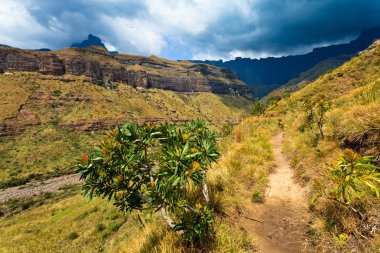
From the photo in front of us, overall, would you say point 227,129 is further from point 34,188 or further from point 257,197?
point 34,188

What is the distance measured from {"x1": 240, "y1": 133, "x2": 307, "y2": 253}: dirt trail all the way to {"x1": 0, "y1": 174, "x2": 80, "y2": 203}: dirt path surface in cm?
6408

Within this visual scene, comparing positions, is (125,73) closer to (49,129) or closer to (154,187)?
(49,129)

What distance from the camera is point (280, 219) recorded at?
199 inches

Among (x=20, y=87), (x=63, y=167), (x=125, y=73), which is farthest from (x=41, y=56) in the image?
(x=63, y=167)

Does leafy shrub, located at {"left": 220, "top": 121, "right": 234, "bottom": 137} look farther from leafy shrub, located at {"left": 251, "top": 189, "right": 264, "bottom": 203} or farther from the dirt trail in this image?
leafy shrub, located at {"left": 251, "top": 189, "right": 264, "bottom": 203}

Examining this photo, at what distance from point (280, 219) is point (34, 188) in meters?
72.6

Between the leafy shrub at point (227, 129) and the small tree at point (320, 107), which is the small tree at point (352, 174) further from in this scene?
the leafy shrub at point (227, 129)

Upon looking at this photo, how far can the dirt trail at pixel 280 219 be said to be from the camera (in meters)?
4.24

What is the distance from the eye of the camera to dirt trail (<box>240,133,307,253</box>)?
13.9ft

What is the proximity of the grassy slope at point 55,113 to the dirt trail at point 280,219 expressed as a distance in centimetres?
7821

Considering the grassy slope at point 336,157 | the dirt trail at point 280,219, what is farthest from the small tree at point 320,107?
the dirt trail at point 280,219

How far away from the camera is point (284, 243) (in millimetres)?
4250

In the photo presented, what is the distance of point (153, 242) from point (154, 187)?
1.64 meters

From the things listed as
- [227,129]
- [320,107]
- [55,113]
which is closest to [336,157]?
[320,107]
